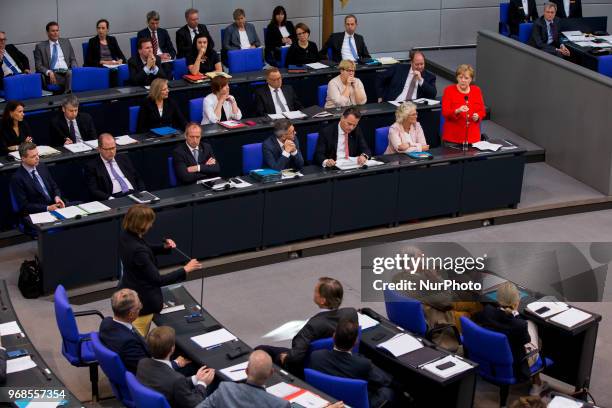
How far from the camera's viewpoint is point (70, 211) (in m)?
9.03

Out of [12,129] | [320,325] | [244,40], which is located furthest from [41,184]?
[244,40]

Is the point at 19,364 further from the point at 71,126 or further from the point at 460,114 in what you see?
the point at 460,114

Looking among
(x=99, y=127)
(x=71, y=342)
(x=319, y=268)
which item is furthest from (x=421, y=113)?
(x=71, y=342)

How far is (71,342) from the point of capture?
24.1 feet

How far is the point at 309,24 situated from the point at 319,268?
645 cm

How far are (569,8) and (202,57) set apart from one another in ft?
18.7

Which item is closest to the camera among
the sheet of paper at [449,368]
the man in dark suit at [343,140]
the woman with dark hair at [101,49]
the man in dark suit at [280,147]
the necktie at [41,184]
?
the sheet of paper at [449,368]

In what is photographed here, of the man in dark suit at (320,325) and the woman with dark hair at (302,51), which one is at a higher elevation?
the woman with dark hair at (302,51)

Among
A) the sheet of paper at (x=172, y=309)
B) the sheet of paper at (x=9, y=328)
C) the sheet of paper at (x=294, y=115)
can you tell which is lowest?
the sheet of paper at (x=172, y=309)

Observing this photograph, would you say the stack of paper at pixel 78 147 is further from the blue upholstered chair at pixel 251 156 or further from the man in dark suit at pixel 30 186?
the blue upholstered chair at pixel 251 156

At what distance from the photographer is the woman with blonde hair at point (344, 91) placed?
11.6 meters

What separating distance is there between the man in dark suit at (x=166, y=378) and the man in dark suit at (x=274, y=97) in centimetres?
542

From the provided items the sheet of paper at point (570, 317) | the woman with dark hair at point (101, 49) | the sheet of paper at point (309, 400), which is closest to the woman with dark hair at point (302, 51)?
the woman with dark hair at point (101, 49)

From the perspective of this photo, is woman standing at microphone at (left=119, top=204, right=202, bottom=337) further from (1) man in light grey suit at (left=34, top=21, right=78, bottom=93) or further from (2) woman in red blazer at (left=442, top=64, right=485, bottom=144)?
(1) man in light grey suit at (left=34, top=21, right=78, bottom=93)
